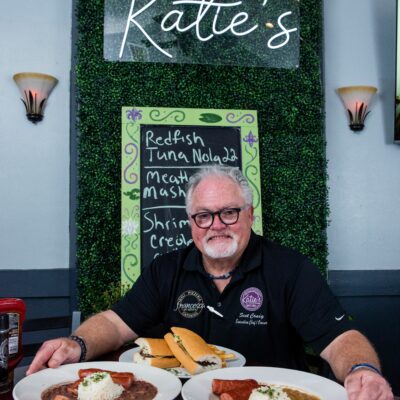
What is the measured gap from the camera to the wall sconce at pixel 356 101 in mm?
4047

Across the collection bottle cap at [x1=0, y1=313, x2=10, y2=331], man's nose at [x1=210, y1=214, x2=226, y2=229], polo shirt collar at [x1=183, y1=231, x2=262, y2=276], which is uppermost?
man's nose at [x1=210, y1=214, x2=226, y2=229]

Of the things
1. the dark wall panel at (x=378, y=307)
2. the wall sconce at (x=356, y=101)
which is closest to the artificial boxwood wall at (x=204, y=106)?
the wall sconce at (x=356, y=101)

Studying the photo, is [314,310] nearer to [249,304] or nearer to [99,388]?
[249,304]

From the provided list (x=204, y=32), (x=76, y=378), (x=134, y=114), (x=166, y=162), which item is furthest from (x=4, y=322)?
(x=204, y=32)

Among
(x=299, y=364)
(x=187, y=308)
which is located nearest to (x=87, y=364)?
(x=187, y=308)

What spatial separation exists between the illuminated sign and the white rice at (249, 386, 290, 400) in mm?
2918

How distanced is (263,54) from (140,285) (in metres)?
2.30

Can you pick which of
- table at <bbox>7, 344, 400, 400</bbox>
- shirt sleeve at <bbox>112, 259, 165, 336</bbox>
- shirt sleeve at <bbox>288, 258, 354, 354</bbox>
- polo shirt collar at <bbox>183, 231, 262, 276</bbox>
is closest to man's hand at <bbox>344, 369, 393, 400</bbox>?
table at <bbox>7, 344, 400, 400</bbox>

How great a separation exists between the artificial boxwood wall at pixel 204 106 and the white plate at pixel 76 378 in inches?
80.5

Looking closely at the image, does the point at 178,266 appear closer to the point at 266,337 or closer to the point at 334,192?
the point at 266,337

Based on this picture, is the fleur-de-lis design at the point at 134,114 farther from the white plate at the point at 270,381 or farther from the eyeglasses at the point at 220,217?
the white plate at the point at 270,381

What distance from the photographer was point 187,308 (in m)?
2.12

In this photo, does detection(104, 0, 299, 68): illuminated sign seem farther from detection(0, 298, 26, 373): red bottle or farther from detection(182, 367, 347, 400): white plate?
detection(182, 367, 347, 400): white plate

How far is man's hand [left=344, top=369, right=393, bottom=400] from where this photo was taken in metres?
1.24
